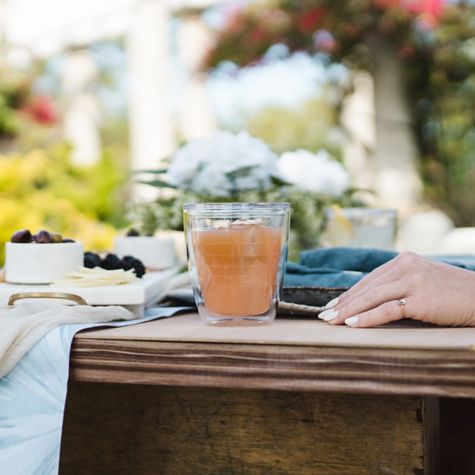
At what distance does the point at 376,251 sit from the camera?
1151 mm

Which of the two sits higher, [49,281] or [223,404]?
[49,281]

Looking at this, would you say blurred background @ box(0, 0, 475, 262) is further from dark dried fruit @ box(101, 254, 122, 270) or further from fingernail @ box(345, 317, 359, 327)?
fingernail @ box(345, 317, 359, 327)

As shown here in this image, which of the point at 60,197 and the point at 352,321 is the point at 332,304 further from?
the point at 60,197

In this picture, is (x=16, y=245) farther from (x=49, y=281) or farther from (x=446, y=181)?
(x=446, y=181)

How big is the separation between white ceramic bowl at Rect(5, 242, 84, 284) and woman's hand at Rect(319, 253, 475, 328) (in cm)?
39

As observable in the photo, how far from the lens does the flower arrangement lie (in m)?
1.71

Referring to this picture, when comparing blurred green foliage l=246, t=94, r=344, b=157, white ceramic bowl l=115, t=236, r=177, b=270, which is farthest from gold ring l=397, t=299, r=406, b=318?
blurred green foliage l=246, t=94, r=344, b=157

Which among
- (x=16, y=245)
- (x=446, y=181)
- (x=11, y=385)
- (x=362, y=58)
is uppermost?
(x=362, y=58)

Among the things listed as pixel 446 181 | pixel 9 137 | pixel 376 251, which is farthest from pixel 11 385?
pixel 446 181

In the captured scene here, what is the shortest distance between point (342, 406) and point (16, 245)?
18.7 inches

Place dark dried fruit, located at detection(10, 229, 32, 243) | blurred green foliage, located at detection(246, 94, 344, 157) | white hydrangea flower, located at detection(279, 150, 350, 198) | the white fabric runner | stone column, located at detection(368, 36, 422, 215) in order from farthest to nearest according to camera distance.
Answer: blurred green foliage, located at detection(246, 94, 344, 157) → stone column, located at detection(368, 36, 422, 215) → white hydrangea flower, located at detection(279, 150, 350, 198) → dark dried fruit, located at detection(10, 229, 32, 243) → the white fabric runner

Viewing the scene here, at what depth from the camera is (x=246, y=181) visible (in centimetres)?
175

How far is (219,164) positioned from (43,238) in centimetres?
73

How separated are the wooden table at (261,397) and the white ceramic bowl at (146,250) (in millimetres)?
401
